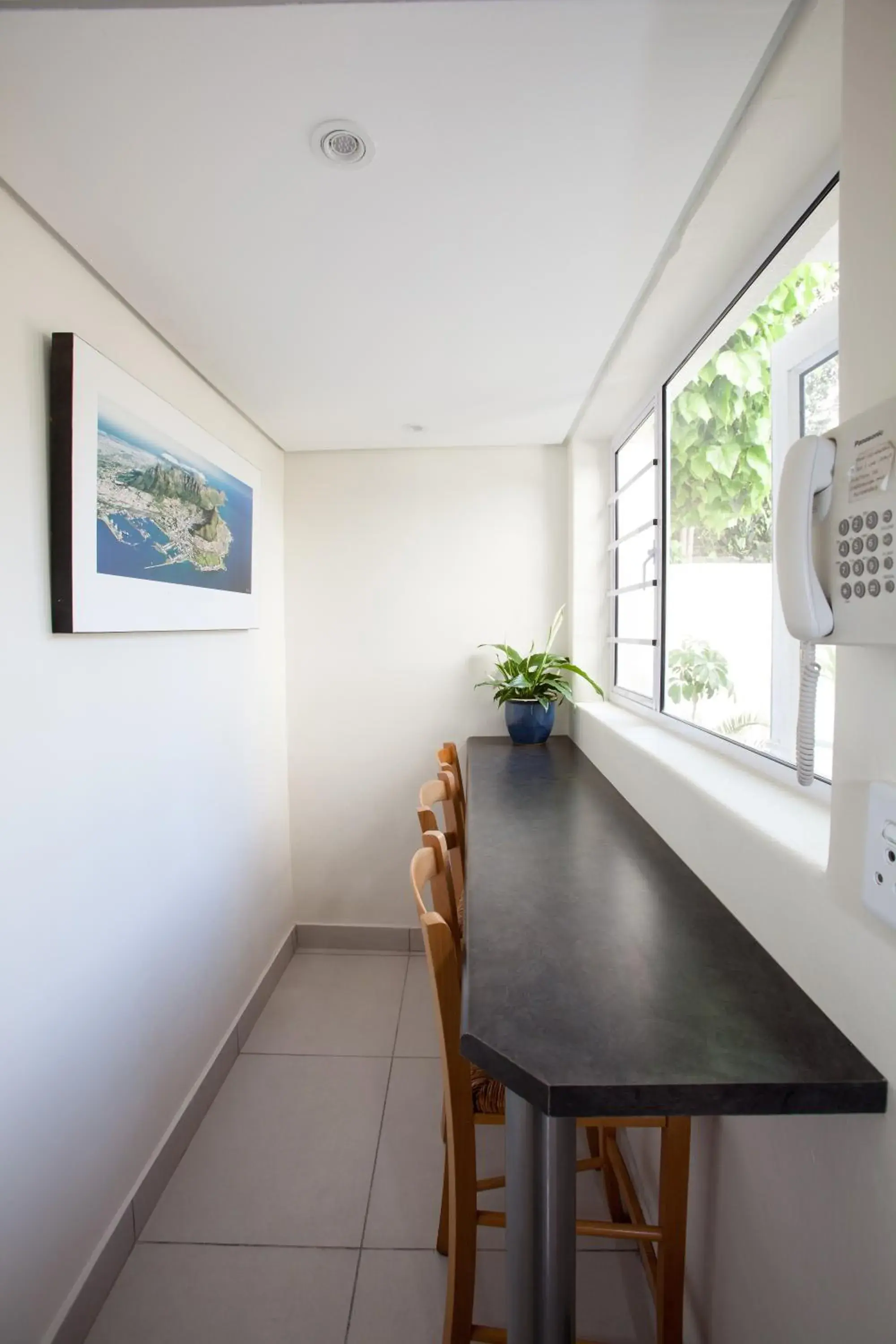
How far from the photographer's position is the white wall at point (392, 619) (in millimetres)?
2846

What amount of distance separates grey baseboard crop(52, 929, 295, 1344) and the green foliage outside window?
2.23 meters

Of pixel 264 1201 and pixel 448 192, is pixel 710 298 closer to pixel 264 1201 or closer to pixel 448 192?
pixel 448 192

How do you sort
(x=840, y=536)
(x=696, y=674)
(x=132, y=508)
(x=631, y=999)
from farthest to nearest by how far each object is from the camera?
(x=696, y=674), (x=132, y=508), (x=631, y=999), (x=840, y=536)

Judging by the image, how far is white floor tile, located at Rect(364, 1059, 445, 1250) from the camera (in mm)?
1555

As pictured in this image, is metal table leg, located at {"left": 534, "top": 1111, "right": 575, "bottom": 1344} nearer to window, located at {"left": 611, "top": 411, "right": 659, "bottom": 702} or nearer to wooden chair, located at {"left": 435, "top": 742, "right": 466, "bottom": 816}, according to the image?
wooden chair, located at {"left": 435, "top": 742, "right": 466, "bottom": 816}

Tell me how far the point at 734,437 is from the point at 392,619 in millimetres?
1671

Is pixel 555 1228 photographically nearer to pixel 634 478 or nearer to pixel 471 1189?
pixel 471 1189

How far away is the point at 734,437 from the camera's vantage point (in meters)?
1.61

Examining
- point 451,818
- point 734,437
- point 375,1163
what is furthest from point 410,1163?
point 734,437

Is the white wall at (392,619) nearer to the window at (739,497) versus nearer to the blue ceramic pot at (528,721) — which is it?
the blue ceramic pot at (528,721)

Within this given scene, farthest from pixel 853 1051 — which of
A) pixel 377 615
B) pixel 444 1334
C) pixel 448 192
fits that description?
pixel 377 615

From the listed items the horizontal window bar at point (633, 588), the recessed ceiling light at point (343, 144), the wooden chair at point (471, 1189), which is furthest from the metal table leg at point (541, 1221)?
the horizontal window bar at point (633, 588)

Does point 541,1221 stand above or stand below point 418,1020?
above

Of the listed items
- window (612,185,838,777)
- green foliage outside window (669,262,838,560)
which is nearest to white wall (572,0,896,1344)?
window (612,185,838,777)
